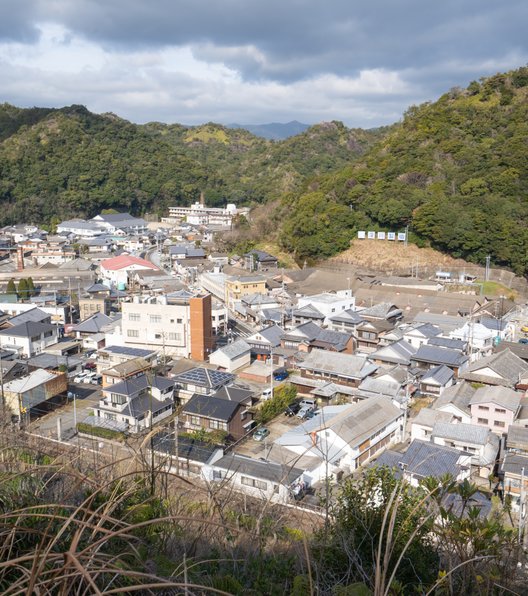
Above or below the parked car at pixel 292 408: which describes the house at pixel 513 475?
above

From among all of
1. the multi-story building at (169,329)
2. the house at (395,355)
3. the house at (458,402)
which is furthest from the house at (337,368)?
the multi-story building at (169,329)

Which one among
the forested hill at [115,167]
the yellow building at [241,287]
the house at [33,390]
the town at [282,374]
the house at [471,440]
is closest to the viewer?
the town at [282,374]

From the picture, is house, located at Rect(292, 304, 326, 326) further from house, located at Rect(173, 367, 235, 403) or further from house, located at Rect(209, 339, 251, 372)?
house, located at Rect(173, 367, 235, 403)

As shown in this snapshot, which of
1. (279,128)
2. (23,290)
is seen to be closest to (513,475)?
(23,290)

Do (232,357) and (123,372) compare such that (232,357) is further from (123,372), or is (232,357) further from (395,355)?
(395,355)

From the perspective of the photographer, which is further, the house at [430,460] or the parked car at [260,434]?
the parked car at [260,434]

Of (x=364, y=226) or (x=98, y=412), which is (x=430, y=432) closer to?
(x=98, y=412)

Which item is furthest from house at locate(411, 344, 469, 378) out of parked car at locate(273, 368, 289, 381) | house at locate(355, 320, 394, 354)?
parked car at locate(273, 368, 289, 381)

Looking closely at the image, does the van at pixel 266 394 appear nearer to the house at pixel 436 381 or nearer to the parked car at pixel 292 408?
the parked car at pixel 292 408
